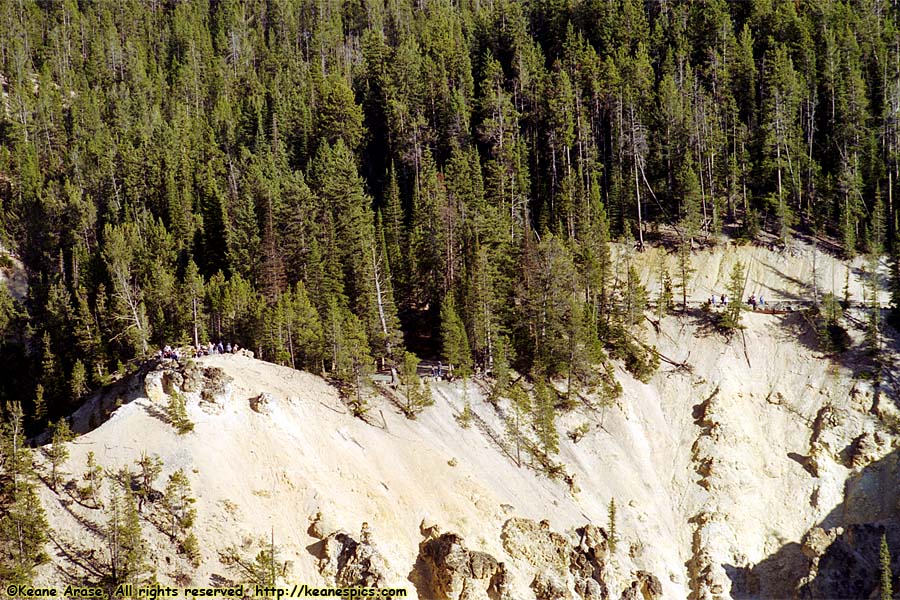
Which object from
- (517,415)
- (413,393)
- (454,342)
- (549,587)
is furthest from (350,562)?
(454,342)

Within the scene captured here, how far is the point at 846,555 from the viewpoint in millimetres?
54094

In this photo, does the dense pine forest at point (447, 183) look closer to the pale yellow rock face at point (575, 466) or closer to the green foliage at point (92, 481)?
the pale yellow rock face at point (575, 466)

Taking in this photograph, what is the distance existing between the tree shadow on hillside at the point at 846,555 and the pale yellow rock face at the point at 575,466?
16cm

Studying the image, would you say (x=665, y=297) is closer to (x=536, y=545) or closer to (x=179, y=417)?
(x=536, y=545)

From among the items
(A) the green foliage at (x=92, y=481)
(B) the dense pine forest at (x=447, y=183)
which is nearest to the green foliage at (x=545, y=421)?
(B) the dense pine forest at (x=447, y=183)

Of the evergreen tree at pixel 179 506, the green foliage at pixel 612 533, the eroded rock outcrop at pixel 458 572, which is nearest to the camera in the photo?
the evergreen tree at pixel 179 506

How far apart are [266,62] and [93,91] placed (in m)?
25.3

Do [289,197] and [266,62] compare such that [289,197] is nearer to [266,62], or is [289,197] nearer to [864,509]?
[864,509]

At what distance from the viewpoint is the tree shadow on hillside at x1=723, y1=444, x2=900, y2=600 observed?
53375 millimetres

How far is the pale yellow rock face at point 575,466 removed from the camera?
44875 mm

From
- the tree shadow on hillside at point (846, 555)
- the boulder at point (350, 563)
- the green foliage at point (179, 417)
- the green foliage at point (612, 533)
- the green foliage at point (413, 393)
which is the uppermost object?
the green foliage at point (179, 417)

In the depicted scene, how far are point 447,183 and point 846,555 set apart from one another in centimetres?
4646

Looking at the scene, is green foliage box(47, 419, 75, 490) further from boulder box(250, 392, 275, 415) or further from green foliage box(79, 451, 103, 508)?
boulder box(250, 392, 275, 415)

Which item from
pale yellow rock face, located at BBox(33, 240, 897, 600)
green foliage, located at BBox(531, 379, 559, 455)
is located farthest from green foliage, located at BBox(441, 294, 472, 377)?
green foliage, located at BBox(531, 379, 559, 455)
